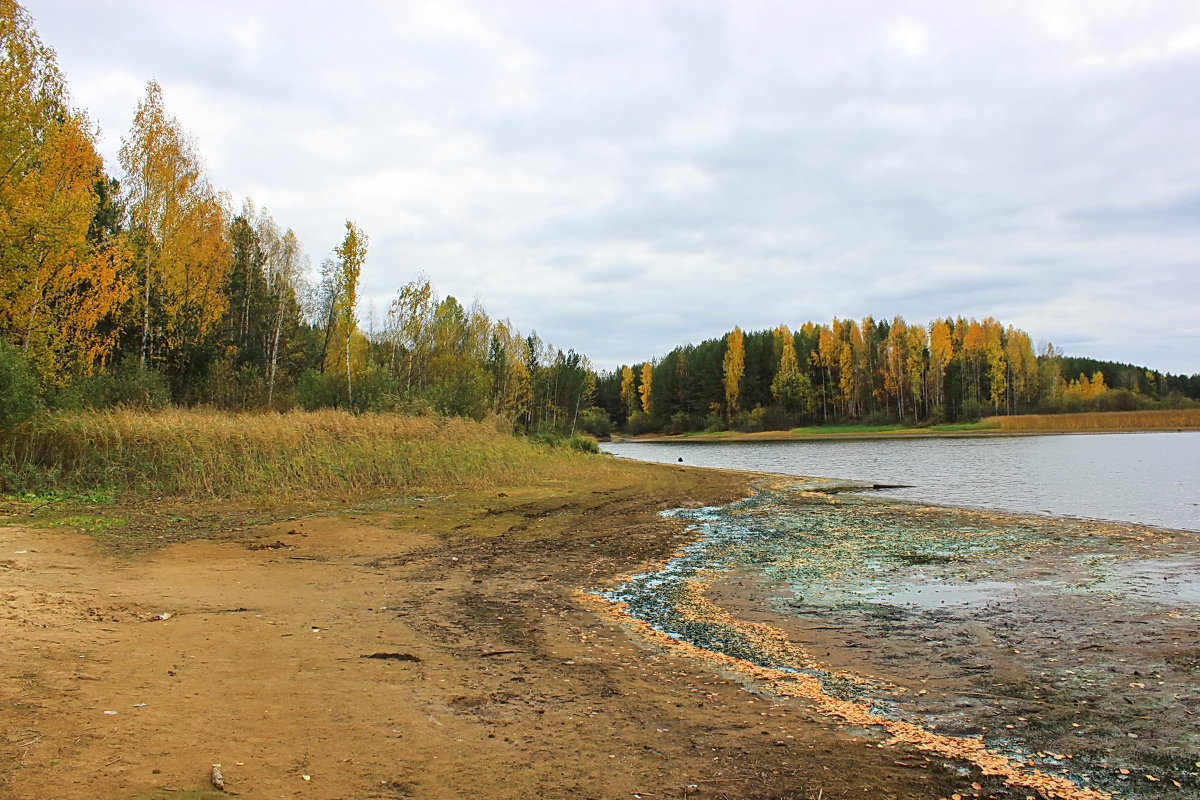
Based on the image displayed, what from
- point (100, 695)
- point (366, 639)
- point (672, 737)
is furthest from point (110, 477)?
point (672, 737)

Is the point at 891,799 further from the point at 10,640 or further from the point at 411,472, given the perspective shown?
the point at 411,472

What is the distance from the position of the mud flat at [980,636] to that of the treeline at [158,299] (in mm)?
15141

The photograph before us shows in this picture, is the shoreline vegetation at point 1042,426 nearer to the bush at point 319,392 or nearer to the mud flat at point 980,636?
the bush at point 319,392

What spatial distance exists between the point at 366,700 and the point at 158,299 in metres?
27.1

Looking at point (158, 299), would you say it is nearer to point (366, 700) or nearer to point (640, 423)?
point (366, 700)

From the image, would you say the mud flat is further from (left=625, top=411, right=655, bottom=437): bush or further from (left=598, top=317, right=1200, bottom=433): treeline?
(left=625, top=411, right=655, bottom=437): bush

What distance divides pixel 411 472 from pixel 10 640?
14349 mm

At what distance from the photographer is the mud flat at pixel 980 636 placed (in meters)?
4.33

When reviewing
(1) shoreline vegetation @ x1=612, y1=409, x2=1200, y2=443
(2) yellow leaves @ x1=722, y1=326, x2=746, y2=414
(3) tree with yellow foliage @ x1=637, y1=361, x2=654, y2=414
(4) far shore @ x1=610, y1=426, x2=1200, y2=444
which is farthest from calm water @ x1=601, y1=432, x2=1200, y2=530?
(3) tree with yellow foliage @ x1=637, y1=361, x2=654, y2=414

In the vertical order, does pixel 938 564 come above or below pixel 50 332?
below

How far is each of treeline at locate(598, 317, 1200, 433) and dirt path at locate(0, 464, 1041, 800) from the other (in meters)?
88.4

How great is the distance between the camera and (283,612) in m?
7.04

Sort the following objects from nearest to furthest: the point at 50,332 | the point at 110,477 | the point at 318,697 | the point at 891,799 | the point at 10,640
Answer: the point at 891,799, the point at 318,697, the point at 10,640, the point at 110,477, the point at 50,332

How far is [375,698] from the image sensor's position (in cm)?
478
